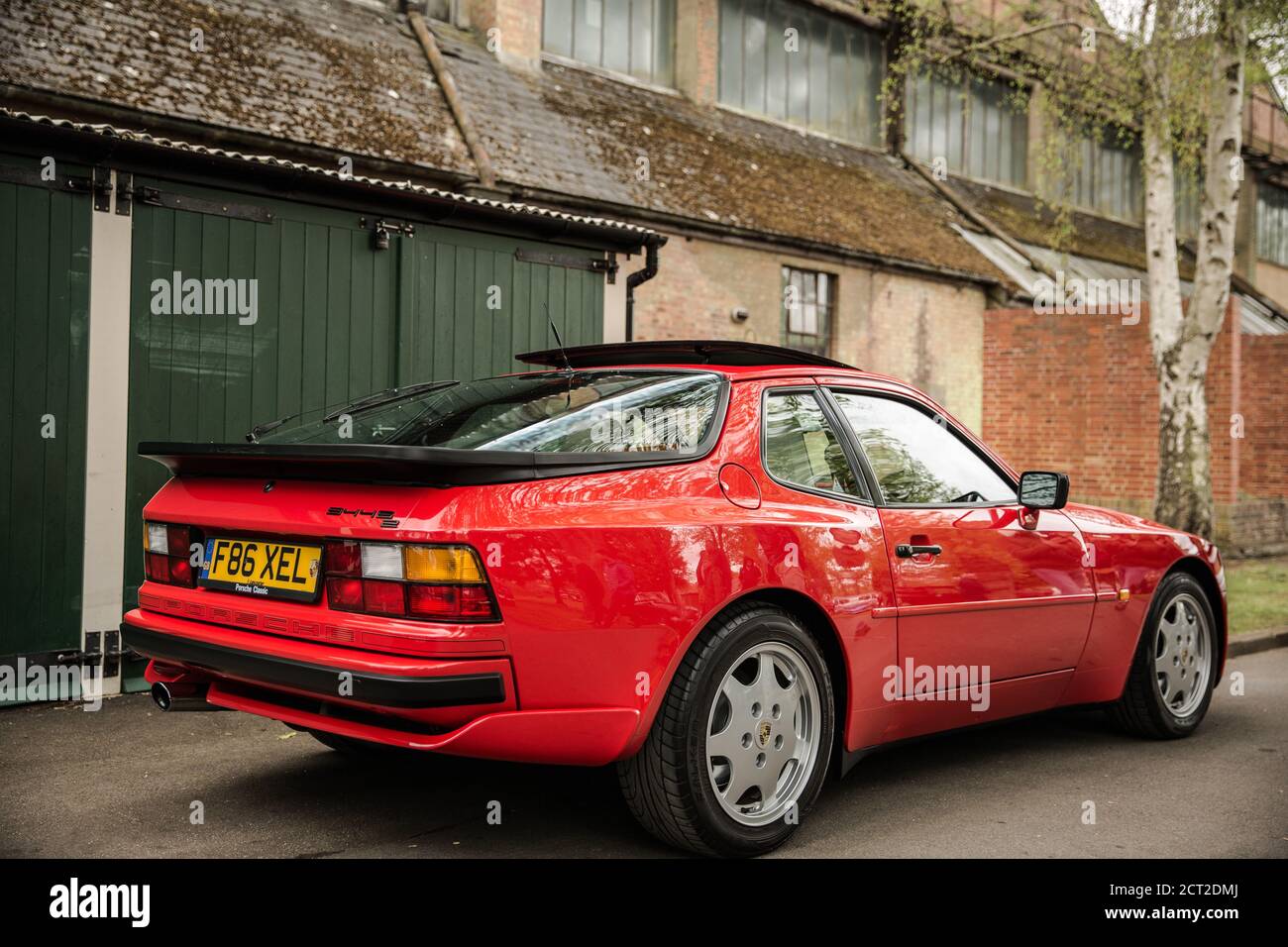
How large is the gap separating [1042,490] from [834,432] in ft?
3.30

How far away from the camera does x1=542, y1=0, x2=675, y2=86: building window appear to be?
53.4 ft

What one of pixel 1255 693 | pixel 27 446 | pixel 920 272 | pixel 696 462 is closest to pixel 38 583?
pixel 27 446

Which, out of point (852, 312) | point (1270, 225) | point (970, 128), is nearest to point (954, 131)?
point (970, 128)

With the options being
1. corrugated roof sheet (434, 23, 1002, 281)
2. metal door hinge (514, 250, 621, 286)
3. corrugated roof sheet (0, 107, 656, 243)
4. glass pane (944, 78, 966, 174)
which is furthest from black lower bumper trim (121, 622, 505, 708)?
glass pane (944, 78, 966, 174)

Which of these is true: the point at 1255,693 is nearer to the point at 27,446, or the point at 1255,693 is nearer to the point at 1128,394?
the point at 27,446

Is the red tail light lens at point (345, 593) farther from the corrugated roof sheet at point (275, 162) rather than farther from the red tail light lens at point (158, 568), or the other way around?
the corrugated roof sheet at point (275, 162)

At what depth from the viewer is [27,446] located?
19.8ft

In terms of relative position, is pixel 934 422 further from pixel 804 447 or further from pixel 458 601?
pixel 458 601

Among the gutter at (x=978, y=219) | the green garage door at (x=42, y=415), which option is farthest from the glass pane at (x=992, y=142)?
the green garage door at (x=42, y=415)

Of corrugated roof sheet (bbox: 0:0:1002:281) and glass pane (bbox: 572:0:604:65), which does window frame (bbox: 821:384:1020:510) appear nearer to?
corrugated roof sheet (bbox: 0:0:1002:281)

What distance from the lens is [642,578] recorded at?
11.3ft

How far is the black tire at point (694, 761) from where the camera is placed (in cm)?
350

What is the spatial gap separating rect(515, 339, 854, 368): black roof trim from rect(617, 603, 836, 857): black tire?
1.07 m
